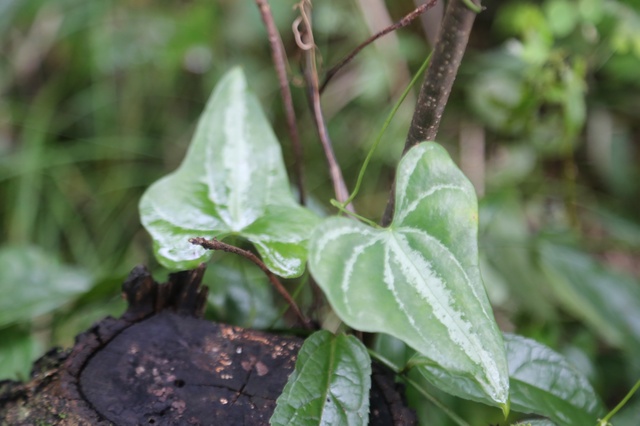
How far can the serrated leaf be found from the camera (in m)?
0.69

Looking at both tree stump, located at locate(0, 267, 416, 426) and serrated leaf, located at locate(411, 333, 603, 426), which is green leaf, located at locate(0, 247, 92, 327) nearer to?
tree stump, located at locate(0, 267, 416, 426)

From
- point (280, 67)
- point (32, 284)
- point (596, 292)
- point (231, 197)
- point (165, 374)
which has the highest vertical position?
point (280, 67)

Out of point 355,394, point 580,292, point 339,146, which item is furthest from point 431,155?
point 339,146

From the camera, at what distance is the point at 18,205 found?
1553 mm

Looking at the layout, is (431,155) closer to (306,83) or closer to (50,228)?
(306,83)

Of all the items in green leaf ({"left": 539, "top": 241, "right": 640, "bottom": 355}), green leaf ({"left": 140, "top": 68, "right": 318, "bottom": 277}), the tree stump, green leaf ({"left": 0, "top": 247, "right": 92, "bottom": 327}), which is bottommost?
green leaf ({"left": 539, "top": 241, "right": 640, "bottom": 355})

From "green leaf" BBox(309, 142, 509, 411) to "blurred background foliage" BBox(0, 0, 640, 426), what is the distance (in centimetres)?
66

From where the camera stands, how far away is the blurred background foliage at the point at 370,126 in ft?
4.20

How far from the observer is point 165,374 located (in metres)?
0.65

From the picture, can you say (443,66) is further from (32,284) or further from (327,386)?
(32,284)

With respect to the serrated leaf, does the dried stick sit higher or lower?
higher

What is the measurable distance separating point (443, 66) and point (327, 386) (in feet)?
1.13

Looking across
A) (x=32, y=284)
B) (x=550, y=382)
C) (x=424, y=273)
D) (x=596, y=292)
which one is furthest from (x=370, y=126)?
(x=424, y=273)

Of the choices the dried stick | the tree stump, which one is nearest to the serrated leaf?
the tree stump
